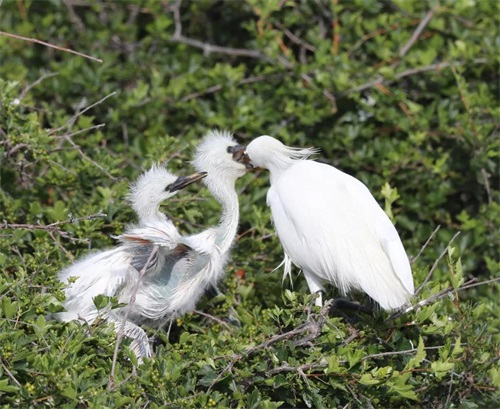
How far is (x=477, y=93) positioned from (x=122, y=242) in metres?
1.96

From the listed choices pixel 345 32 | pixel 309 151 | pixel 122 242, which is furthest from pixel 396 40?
pixel 122 242

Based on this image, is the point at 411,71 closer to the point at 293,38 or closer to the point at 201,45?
the point at 293,38

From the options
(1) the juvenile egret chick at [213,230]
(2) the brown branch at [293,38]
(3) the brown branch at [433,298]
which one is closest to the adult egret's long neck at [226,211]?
(1) the juvenile egret chick at [213,230]

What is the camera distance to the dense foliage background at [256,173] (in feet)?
8.91

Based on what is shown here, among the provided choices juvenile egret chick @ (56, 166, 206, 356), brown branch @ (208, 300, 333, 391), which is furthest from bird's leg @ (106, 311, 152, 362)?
brown branch @ (208, 300, 333, 391)

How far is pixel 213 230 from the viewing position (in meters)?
3.24

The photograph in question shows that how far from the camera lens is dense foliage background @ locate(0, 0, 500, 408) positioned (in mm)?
2715

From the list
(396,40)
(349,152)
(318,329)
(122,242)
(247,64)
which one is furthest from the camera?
(247,64)

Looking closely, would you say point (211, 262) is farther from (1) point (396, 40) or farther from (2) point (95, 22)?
(2) point (95, 22)

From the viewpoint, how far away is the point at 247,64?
4965 mm

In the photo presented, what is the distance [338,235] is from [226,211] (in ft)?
1.50

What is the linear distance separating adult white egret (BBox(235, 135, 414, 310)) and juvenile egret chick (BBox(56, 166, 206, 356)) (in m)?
0.34

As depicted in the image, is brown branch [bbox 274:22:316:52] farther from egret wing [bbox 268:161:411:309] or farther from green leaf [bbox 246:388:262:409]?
green leaf [bbox 246:388:262:409]

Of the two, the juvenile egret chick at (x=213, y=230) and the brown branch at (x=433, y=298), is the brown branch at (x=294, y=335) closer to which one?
the brown branch at (x=433, y=298)
